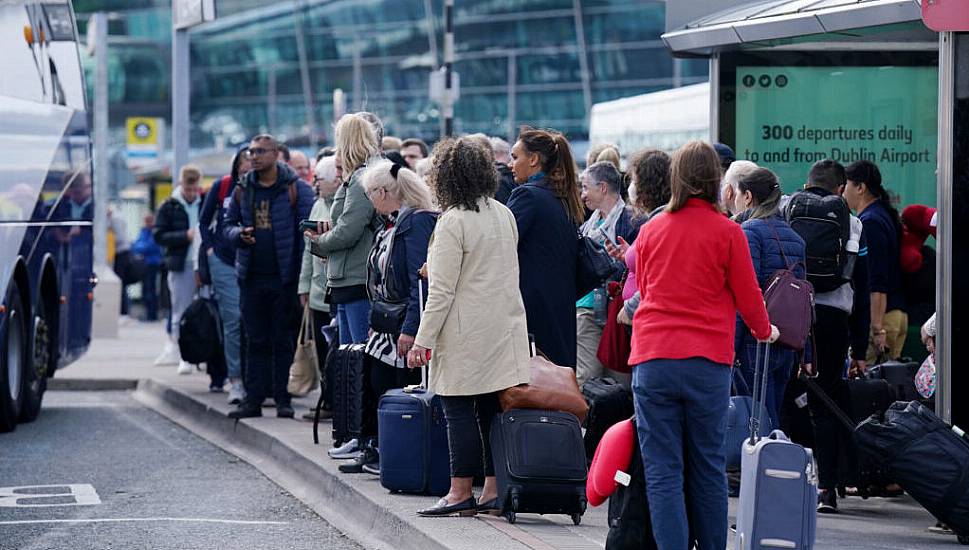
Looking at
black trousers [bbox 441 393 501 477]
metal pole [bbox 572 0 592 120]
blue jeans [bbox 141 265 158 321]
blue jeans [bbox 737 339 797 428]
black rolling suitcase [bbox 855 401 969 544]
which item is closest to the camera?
black rolling suitcase [bbox 855 401 969 544]

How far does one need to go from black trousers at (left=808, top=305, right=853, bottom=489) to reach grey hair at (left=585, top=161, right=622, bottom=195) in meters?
1.29

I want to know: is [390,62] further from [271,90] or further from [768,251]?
[768,251]

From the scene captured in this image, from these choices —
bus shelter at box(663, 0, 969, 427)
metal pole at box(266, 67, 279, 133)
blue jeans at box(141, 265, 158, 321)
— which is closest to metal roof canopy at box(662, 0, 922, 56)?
bus shelter at box(663, 0, 969, 427)

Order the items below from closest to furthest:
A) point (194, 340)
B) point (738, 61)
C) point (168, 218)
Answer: point (738, 61)
point (194, 340)
point (168, 218)

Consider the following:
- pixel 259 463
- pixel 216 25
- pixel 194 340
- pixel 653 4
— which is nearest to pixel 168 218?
pixel 194 340

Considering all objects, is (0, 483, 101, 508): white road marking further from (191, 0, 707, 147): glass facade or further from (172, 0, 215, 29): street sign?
(191, 0, 707, 147): glass facade

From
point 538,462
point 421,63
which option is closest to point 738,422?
point 538,462

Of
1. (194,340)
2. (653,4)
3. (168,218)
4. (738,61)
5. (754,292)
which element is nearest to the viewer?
(754,292)

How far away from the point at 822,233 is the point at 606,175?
129cm

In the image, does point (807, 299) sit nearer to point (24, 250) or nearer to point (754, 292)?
point (754, 292)

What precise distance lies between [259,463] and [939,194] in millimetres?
4684

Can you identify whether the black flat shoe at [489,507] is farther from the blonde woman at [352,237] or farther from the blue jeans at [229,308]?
the blue jeans at [229,308]

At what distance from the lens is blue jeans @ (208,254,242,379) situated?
1302 cm

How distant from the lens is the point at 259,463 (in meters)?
10.8
